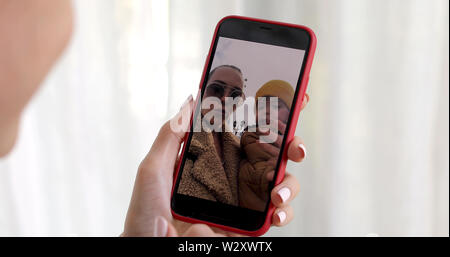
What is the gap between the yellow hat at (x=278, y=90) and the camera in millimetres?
608

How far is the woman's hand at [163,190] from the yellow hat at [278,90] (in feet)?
0.15

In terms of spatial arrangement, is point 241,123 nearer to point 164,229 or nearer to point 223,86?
point 223,86

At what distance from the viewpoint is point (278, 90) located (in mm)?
614

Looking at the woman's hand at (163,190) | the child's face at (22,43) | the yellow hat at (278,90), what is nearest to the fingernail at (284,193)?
the woman's hand at (163,190)

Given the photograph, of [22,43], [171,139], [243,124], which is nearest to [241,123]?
[243,124]

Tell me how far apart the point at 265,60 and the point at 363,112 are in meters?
0.39

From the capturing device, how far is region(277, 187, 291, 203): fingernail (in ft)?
1.95

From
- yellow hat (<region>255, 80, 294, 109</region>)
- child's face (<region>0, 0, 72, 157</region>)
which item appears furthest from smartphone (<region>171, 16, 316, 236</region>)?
child's face (<region>0, 0, 72, 157</region>)

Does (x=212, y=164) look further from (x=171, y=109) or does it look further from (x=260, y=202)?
(x=171, y=109)

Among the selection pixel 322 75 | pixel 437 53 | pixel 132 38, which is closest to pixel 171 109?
pixel 132 38

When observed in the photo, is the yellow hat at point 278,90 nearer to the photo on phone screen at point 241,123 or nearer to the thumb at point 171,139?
the photo on phone screen at point 241,123

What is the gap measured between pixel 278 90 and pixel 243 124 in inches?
2.5

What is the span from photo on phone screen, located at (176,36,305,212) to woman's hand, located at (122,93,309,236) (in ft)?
0.07

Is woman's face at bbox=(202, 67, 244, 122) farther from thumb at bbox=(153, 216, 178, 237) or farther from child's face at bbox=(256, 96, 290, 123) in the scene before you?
thumb at bbox=(153, 216, 178, 237)
